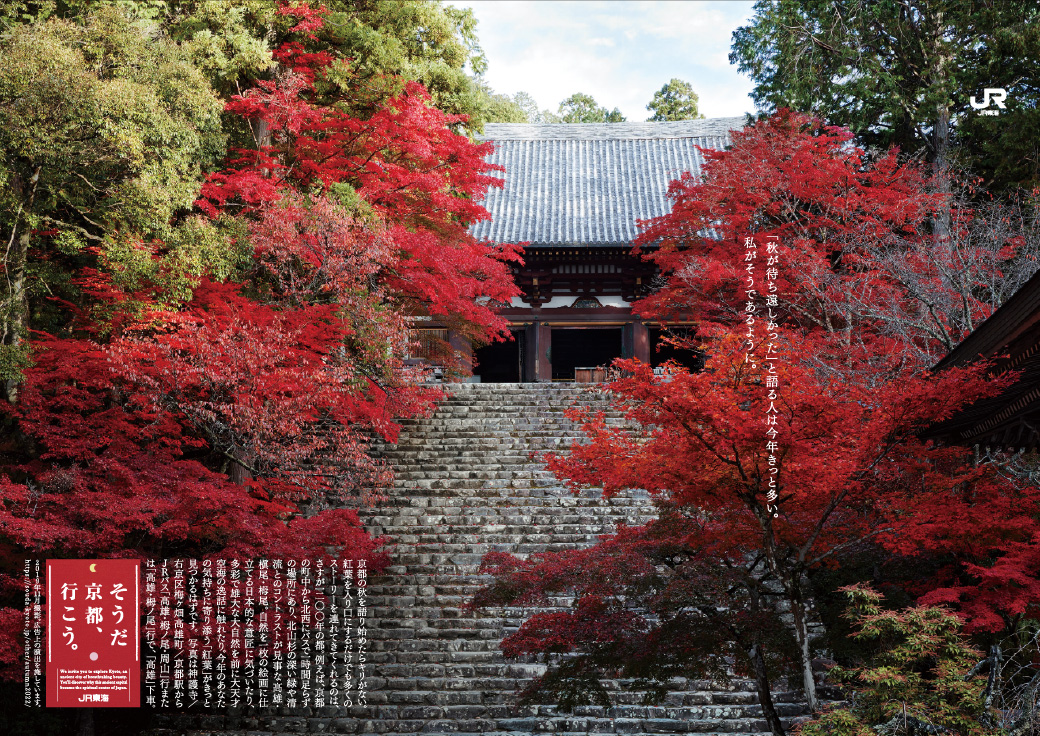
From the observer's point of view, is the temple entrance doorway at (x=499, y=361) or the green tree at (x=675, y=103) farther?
the green tree at (x=675, y=103)

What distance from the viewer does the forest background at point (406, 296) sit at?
5859 millimetres

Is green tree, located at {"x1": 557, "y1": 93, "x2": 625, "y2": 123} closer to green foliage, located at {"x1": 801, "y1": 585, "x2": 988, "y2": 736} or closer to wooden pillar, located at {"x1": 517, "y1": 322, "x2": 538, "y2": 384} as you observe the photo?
wooden pillar, located at {"x1": 517, "y1": 322, "x2": 538, "y2": 384}

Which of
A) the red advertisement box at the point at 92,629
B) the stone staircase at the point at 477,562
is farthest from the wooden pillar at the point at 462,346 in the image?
the red advertisement box at the point at 92,629

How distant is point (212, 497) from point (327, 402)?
1927 mm

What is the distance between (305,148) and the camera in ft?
36.5

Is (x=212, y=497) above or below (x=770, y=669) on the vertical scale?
above

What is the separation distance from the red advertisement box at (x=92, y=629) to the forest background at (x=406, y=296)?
248 mm

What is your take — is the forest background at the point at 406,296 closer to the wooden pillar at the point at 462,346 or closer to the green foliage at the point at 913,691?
the green foliage at the point at 913,691

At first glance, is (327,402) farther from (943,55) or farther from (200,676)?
(943,55)

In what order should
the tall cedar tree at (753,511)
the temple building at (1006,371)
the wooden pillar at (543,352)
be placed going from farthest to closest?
the wooden pillar at (543,352), the tall cedar tree at (753,511), the temple building at (1006,371)

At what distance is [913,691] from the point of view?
444cm

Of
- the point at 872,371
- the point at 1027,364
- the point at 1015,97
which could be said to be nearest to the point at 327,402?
the point at 872,371

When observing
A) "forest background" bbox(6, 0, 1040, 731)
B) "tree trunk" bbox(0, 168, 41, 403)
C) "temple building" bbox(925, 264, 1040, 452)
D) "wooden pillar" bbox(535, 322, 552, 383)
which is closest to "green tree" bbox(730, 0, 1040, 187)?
"forest background" bbox(6, 0, 1040, 731)

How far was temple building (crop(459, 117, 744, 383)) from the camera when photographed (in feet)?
56.0
